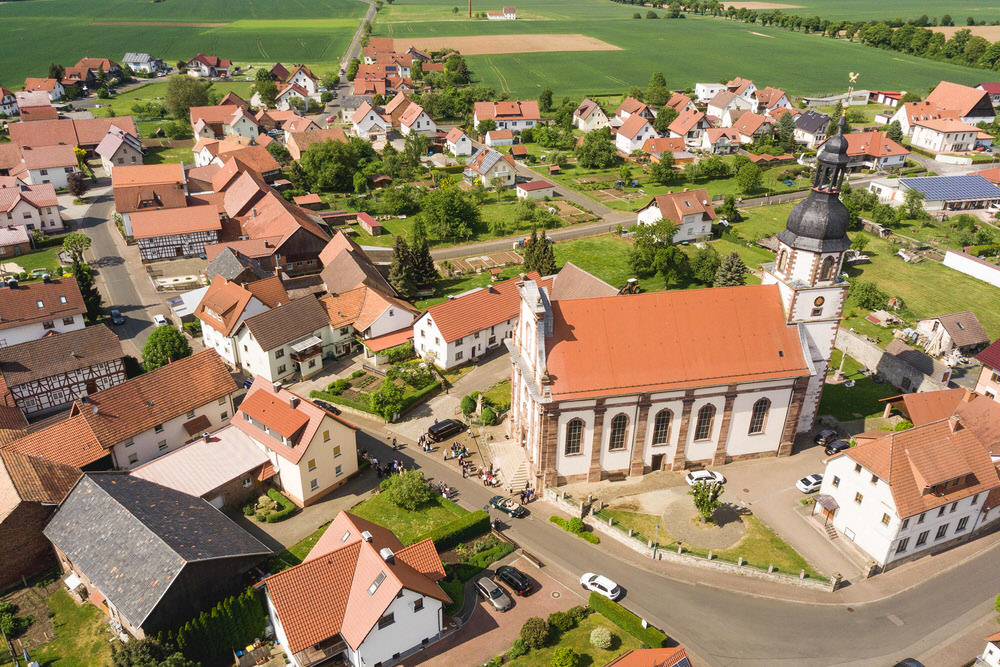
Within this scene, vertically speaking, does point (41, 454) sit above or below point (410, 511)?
above

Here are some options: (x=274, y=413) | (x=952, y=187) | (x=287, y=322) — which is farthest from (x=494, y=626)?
(x=952, y=187)

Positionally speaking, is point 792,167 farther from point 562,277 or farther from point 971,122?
point 562,277

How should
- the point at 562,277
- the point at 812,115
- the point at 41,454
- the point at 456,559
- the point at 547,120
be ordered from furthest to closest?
the point at 547,120 < the point at 812,115 < the point at 562,277 < the point at 41,454 < the point at 456,559

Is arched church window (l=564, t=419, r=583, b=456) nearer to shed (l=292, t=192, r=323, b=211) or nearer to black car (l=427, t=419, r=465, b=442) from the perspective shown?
black car (l=427, t=419, r=465, b=442)

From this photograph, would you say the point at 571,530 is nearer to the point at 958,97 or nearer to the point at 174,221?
the point at 174,221

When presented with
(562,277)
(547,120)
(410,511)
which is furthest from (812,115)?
(410,511)

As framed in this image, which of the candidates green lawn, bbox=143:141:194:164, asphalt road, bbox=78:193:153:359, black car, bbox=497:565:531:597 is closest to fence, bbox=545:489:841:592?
black car, bbox=497:565:531:597
